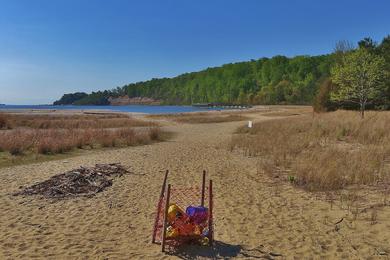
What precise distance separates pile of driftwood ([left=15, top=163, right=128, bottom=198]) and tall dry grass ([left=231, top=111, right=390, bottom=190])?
5373mm

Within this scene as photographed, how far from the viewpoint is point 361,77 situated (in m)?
40.0

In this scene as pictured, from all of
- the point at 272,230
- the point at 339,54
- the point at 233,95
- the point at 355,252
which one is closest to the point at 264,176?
the point at 272,230

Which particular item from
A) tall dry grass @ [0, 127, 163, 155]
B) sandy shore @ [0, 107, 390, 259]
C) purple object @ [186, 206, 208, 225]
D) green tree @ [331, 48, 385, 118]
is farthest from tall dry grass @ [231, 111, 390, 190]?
green tree @ [331, 48, 385, 118]

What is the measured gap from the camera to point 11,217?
885 centimetres

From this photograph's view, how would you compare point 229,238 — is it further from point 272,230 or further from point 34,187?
point 34,187

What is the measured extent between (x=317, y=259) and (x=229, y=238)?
1.65 metres

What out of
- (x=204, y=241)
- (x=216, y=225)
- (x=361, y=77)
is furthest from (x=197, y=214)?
(x=361, y=77)

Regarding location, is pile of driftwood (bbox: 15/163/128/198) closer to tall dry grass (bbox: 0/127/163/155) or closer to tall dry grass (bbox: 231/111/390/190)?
tall dry grass (bbox: 231/111/390/190)

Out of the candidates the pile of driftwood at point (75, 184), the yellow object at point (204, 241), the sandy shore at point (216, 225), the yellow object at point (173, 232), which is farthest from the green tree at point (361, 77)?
the yellow object at point (173, 232)

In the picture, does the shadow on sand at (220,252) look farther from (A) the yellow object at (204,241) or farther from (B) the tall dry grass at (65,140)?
(B) the tall dry grass at (65,140)

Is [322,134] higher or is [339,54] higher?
[339,54]

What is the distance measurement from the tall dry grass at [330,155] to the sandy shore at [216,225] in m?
0.95

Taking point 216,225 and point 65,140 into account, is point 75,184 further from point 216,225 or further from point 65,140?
point 65,140

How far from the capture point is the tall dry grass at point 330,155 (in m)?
11.2
